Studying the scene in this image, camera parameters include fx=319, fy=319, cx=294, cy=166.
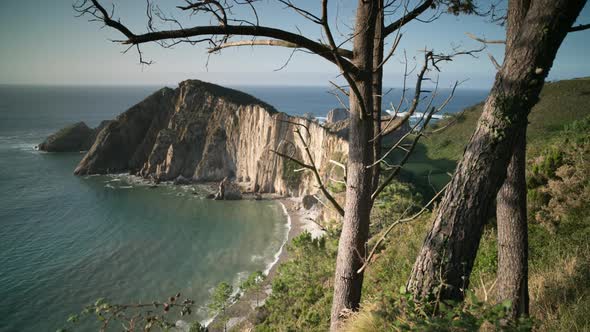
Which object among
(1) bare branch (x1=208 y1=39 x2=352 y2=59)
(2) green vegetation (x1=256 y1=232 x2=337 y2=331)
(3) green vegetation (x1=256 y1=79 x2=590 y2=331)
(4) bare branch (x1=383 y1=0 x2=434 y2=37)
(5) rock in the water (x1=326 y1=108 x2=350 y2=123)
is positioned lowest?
(2) green vegetation (x1=256 y1=232 x2=337 y2=331)

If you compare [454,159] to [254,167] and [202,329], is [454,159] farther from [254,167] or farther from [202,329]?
[202,329]

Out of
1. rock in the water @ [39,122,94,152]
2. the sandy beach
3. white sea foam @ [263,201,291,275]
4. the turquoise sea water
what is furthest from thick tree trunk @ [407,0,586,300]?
rock in the water @ [39,122,94,152]

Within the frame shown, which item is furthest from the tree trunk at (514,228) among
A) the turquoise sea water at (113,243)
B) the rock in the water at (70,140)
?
the rock in the water at (70,140)

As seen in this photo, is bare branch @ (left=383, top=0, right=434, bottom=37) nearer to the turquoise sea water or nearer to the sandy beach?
the sandy beach

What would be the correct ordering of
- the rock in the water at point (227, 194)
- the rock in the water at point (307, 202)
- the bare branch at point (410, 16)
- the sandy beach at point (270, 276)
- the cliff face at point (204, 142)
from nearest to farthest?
the bare branch at point (410, 16) < the sandy beach at point (270, 276) < the rock in the water at point (307, 202) < the rock in the water at point (227, 194) < the cliff face at point (204, 142)

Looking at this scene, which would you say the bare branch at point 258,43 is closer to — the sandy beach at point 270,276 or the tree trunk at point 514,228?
the tree trunk at point 514,228

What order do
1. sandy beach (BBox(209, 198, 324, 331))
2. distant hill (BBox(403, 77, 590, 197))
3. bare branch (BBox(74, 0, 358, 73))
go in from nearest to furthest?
bare branch (BBox(74, 0, 358, 73)) < sandy beach (BBox(209, 198, 324, 331)) < distant hill (BBox(403, 77, 590, 197))
